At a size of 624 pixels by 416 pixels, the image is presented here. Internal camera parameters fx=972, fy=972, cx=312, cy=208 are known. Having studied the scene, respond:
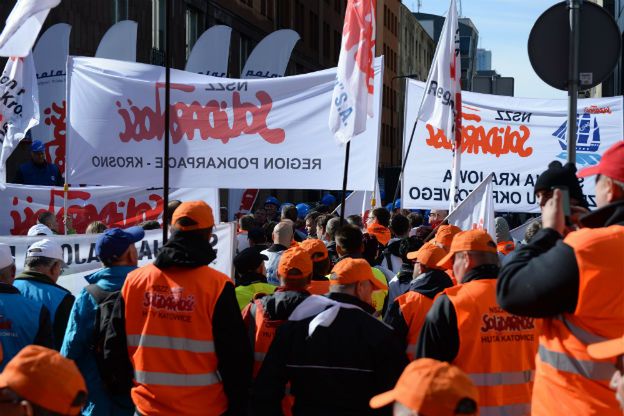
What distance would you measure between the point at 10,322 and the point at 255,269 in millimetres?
1575

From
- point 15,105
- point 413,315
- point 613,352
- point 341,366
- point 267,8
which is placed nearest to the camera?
point 613,352

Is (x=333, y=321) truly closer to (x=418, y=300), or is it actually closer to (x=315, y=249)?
(x=418, y=300)

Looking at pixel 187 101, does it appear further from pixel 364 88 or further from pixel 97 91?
pixel 364 88

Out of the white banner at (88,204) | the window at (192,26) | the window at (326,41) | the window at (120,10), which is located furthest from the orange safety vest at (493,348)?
the window at (326,41)

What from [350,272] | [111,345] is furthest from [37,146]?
[350,272]

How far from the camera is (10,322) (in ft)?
17.0

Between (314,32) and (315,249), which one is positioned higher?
(314,32)

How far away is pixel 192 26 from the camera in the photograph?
31.9 metres

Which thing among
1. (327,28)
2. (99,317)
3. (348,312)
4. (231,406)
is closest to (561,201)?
(348,312)

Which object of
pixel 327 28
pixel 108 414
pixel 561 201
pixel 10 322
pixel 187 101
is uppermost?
pixel 327 28

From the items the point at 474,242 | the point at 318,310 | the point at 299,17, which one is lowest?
the point at 318,310

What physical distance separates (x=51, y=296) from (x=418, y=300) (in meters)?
2.12

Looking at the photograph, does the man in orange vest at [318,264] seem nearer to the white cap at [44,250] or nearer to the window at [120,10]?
the white cap at [44,250]

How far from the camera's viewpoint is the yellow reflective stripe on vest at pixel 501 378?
4.68 metres
